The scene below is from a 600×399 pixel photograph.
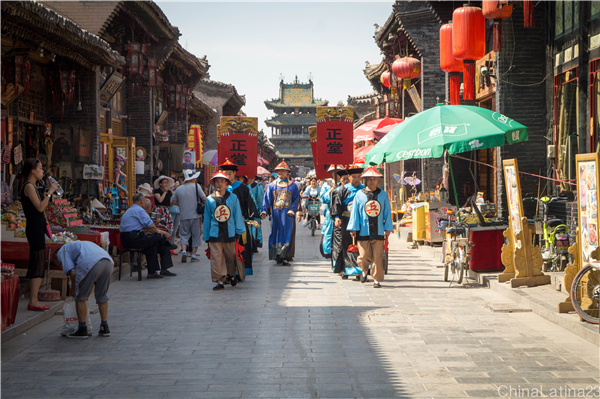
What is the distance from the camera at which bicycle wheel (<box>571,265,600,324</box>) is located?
21.2 ft

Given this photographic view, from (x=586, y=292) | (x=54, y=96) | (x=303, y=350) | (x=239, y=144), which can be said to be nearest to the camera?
→ (x=303, y=350)

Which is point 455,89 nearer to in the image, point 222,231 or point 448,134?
point 448,134

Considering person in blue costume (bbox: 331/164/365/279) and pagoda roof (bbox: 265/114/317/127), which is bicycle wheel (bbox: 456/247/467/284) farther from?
pagoda roof (bbox: 265/114/317/127)

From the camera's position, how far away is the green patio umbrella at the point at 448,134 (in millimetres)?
9242

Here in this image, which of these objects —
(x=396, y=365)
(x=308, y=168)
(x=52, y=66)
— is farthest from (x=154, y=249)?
(x=308, y=168)

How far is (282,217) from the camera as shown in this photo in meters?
12.4

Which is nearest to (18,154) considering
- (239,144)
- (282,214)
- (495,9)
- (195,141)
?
(239,144)

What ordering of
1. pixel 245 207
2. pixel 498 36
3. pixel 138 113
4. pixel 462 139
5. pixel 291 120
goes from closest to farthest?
pixel 462 139 < pixel 245 207 < pixel 498 36 < pixel 138 113 < pixel 291 120

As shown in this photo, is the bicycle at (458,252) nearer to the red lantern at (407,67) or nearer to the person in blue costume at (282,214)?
the person in blue costume at (282,214)

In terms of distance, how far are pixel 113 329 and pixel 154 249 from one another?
3.85 meters

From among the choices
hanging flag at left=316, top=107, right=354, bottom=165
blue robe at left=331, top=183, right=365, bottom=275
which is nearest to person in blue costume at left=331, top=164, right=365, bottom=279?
blue robe at left=331, top=183, right=365, bottom=275

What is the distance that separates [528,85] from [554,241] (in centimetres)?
376

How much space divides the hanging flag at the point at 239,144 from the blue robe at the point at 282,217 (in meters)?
1.63

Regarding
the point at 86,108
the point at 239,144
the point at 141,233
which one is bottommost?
the point at 141,233
